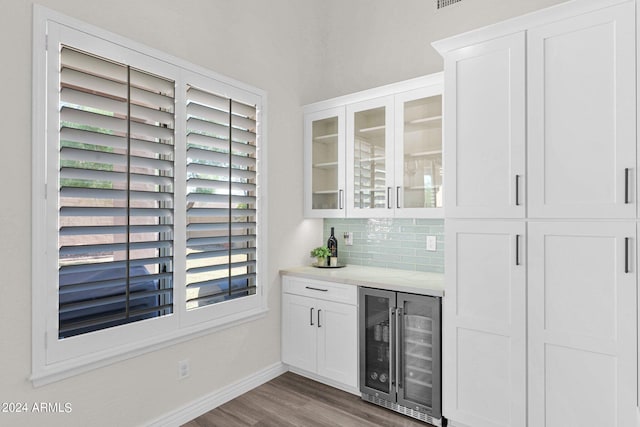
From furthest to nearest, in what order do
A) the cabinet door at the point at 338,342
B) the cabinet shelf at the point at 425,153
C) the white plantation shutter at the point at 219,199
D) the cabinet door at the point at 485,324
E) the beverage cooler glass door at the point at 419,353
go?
the cabinet door at the point at 338,342
the cabinet shelf at the point at 425,153
the white plantation shutter at the point at 219,199
the beverage cooler glass door at the point at 419,353
the cabinet door at the point at 485,324

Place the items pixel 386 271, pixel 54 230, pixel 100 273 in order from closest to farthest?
pixel 54 230, pixel 100 273, pixel 386 271

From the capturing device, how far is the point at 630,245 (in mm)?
1786

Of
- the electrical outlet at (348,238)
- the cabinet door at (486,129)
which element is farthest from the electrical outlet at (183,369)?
the cabinet door at (486,129)

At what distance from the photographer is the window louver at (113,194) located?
76.3 inches

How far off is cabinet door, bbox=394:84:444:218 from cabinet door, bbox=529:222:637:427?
784 millimetres

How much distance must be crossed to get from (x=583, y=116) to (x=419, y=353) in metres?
1.70

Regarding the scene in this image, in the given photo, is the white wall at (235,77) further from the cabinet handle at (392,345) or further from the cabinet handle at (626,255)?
the cabinet handle at (626,255)

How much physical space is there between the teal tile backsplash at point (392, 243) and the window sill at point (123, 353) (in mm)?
1172

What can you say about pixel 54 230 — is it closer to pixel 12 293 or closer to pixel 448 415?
pixel 12 293

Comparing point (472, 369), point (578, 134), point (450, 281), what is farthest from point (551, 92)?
point (472, 369)

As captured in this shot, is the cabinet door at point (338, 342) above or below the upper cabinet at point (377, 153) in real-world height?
below

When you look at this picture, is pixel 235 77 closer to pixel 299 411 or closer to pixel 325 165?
pixel 325 165

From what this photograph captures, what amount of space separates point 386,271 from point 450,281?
2.80 feet

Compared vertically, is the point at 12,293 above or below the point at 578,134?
below
